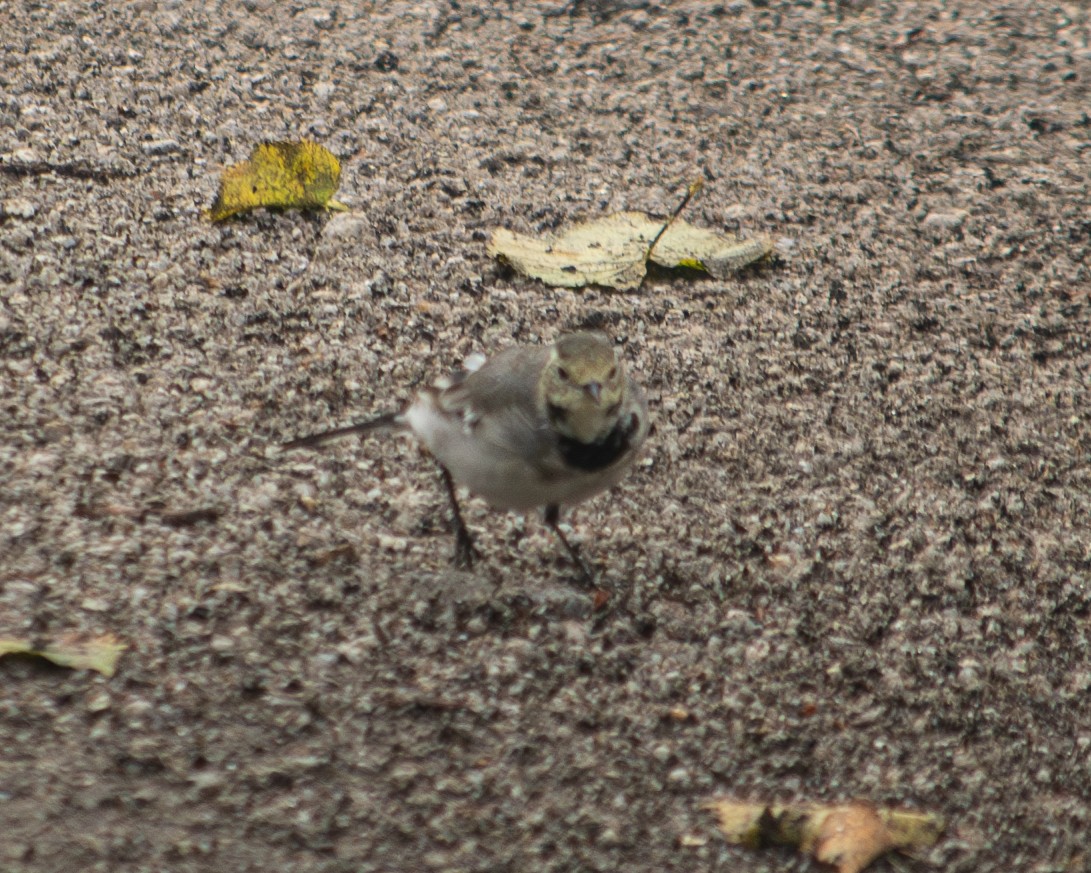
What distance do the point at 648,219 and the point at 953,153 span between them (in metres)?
1.39

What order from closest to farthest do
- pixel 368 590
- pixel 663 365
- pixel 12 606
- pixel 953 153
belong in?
1. pixel 12 606
2. pixel 368 590
3. pixel 663 365
4. pixel 953 153

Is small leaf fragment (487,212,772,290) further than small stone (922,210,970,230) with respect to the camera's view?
No

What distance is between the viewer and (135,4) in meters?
5.41

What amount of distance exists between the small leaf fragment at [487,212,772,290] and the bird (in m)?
1.10

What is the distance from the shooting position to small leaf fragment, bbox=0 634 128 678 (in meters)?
2.85

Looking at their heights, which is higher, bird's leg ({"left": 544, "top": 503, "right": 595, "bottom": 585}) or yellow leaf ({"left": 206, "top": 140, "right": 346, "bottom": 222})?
yellow leaf ({"left": 206, "top": 140, "right": 346, "bottom": 222})

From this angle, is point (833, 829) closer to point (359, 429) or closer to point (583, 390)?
point (583, 390)

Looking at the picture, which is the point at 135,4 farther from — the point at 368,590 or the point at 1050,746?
the point at 1050,746

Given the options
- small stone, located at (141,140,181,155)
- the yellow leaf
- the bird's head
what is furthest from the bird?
small stone, located at (141,140,181,155)

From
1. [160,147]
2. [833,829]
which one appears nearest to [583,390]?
[833,829]

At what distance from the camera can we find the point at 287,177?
14.9 ft

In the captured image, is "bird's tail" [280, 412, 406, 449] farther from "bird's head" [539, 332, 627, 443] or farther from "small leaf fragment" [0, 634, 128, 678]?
"small leaf fragment" [0, 634, 128, 678]

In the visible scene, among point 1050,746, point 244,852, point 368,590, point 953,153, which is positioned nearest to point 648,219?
point 953,153

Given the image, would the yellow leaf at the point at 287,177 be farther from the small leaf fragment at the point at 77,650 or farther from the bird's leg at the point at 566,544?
the small leaf fragment at the point at 77,650
